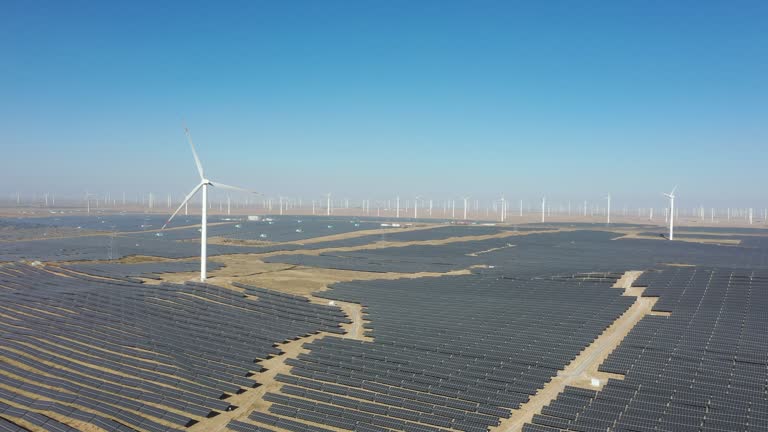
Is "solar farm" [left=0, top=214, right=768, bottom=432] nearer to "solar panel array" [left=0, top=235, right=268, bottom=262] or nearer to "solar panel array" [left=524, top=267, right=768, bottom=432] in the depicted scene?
"solar panel array" [left=524, top=267, right=768, bottom=432]

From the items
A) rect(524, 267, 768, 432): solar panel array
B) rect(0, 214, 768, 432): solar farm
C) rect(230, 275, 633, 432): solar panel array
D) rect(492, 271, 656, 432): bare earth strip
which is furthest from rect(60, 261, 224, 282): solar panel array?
rect(524, 267, 768, 432): solar panel array

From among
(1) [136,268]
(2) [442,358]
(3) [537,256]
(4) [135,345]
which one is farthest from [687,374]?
(1) [136,268]

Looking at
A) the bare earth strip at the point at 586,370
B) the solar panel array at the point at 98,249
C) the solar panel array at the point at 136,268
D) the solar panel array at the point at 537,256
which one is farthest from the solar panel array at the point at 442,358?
the solar panel array at the point at 98,249

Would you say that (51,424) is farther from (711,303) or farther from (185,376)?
(711,303)

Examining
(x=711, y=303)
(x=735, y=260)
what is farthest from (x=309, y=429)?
(x=735, y=260)

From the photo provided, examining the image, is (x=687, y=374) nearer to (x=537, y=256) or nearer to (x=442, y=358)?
(x=442, y=358)

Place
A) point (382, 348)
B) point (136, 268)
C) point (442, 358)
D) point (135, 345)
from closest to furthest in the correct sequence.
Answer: point (442, 358)
point (382, 348)
point (135, 345)
point (136, 268)
